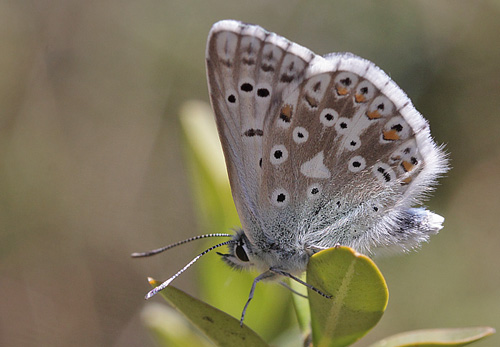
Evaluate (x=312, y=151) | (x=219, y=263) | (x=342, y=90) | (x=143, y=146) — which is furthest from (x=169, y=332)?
(x=143, y=146)

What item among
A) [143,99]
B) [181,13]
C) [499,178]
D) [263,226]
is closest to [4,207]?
[143,99]

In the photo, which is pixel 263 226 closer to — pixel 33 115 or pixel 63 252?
pixel 63 252

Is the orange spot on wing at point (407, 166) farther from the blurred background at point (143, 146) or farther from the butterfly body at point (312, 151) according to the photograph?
the blurred background at point (143, 146)

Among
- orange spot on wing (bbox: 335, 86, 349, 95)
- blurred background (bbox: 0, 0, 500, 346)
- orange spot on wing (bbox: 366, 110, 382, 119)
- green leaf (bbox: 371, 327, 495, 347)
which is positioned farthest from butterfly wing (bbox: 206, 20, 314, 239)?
blurred background (bbox: 0, 0, 500, 346)

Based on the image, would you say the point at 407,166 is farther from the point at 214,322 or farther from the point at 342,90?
the point at 214,322

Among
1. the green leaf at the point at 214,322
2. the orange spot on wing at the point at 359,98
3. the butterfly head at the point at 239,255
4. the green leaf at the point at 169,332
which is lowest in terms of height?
the green leaf at the point at 169,332

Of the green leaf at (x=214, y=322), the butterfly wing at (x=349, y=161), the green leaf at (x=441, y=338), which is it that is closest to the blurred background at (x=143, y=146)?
the butterfly wing at (x=349, y=161)
